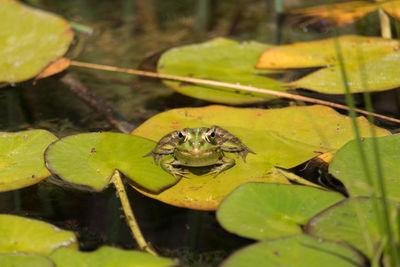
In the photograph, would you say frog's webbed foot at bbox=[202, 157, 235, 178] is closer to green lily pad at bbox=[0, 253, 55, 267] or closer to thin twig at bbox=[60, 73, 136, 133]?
Result: thin twig at bbox=[60, 73, 136, 133]

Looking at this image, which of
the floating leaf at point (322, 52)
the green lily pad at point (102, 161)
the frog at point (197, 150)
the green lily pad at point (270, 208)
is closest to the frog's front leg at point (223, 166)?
Answer: the frog at point (197, 150)

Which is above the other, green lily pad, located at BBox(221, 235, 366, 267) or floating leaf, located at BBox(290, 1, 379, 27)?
floating leaf, located at BBox(290, 1, 379, 27)

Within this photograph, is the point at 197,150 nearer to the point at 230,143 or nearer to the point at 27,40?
the point at 230,143

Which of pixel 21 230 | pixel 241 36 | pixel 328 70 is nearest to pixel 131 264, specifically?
pixel 21 230

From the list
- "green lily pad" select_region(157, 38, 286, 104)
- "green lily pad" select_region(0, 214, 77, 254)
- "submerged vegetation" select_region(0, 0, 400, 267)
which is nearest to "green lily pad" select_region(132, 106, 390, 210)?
"submerged vegetation" select_region(0, 0, 400, 267)

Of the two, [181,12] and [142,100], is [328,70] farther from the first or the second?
[181,12]

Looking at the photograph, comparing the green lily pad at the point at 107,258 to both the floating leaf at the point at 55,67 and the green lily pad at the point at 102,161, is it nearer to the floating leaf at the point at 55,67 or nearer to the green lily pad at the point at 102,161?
the green lily pad at the point at 102,161

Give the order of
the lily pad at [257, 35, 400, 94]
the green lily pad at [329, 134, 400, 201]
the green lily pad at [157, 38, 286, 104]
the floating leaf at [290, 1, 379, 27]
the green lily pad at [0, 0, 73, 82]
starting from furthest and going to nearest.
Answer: the floating leaf at [290, 1, 379, 27] < the green lily pad at [0, 0, 73, 82] < the green lily pad at [157, 38, 286, 104] < the lily pad at [257, 35, 400, 94] < the green lily pad at [329, 134, 400, 201]

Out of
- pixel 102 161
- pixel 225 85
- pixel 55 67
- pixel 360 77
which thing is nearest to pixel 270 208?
pixel 102 161
